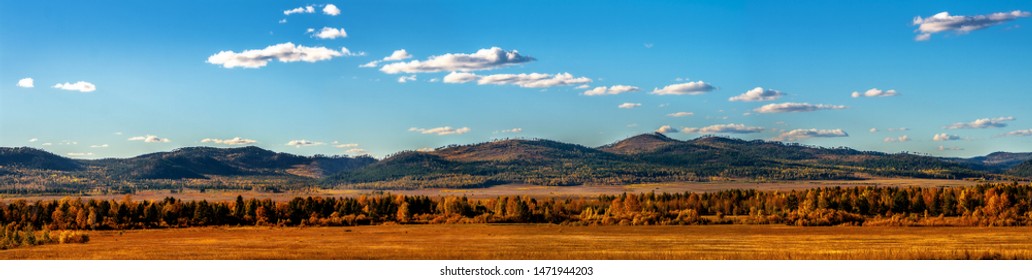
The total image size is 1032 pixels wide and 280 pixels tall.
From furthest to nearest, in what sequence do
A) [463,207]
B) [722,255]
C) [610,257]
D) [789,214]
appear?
[463,207] < [789,214] < [722,255] < [610,257]

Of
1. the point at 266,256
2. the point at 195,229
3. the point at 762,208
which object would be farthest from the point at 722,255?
the point at 762,208

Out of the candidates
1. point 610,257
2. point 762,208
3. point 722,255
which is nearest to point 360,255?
point 610,257

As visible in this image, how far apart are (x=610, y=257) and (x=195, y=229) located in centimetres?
10062

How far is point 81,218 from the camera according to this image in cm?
14425

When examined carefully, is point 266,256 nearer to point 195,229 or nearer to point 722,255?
point 722,255

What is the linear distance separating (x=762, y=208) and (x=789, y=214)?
16.3 metres

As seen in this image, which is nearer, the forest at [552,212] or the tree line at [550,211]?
the forest at [552,212]

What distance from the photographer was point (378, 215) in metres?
161

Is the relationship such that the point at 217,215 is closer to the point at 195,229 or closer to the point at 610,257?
the point at 195,229

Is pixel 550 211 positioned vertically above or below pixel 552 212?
above

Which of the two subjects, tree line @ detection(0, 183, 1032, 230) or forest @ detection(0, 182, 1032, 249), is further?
→ tree line @ detection(0, 183, 1032, 230)

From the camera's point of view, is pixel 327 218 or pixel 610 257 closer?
pixel 610 257

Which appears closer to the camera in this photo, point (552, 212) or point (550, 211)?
point (552, 212)

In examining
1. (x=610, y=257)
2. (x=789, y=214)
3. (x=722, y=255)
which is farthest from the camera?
(x=789, y=214)
